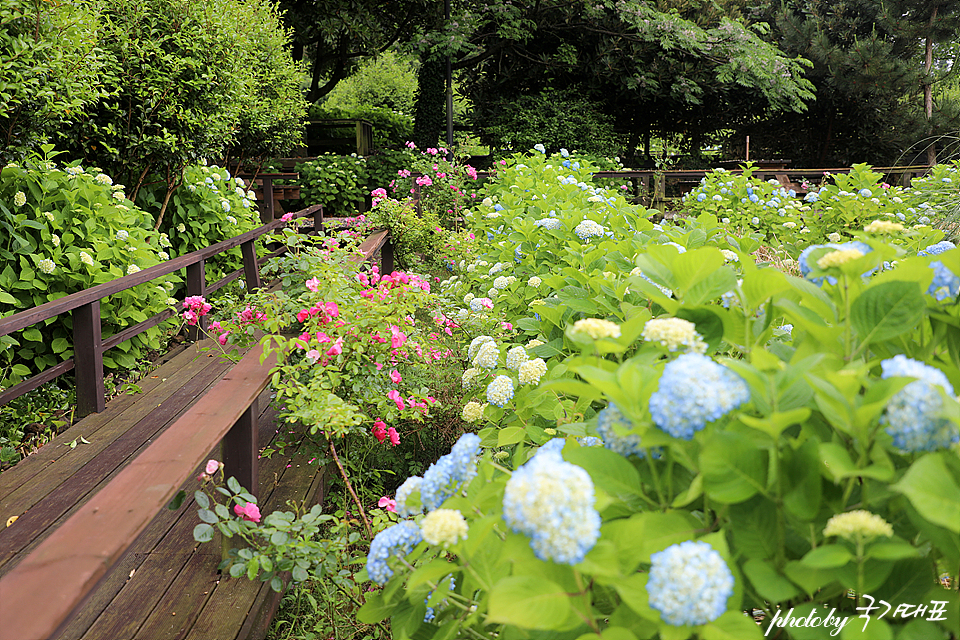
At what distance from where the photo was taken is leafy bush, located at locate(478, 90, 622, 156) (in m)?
15.9

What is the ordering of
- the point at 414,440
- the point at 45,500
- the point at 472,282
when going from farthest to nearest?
the point at 472,282 < the point at 414,440 < the point at 45,500

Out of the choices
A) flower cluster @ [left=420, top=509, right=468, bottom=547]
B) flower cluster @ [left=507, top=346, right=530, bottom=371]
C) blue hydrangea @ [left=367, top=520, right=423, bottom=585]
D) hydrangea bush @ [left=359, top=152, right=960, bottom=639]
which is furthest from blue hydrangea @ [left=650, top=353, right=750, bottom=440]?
flower cluster @ [left=507, top=346, right=530, bottom=371]

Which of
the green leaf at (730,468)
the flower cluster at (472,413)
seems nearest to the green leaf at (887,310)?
the green leaf at (730,468)

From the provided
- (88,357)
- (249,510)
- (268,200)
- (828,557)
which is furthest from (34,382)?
(268,200)

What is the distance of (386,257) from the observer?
6.78 m

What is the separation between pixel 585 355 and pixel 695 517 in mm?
302

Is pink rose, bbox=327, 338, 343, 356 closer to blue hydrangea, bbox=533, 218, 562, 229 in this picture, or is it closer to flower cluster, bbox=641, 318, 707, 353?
blue hydrangea, bbox=533, 218, 562, 229

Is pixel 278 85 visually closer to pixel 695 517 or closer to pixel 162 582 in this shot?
pixel 162 582

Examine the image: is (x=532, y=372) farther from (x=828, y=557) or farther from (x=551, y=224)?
(x=551, y=224)

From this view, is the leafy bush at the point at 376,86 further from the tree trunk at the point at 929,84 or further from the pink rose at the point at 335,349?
the pink rose at the point at 335,349

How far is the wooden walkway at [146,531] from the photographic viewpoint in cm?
187

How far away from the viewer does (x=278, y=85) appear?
8523mm

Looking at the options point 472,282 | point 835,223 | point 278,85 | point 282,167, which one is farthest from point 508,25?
point 472,282

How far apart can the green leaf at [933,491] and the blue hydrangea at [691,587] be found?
21 cm
